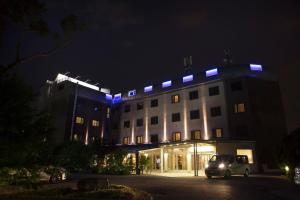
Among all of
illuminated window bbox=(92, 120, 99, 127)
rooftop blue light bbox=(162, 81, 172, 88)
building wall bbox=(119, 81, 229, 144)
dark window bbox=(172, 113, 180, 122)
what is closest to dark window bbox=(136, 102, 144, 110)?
building wall bbox=(119, 81, 229, 144)

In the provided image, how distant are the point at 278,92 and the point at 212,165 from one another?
19.3 meters

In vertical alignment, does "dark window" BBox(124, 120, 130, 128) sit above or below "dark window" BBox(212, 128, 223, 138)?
above

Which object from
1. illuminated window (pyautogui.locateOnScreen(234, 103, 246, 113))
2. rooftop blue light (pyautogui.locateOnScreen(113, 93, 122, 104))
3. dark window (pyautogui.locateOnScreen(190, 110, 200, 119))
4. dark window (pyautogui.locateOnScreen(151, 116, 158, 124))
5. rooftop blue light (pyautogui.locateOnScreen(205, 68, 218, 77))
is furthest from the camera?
rooftop blue light (pyautogui.locateOnScreen(113, 93, 122, 104))

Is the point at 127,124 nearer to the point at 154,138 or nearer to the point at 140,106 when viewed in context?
the point at 140,106

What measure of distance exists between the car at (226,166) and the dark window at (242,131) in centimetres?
958

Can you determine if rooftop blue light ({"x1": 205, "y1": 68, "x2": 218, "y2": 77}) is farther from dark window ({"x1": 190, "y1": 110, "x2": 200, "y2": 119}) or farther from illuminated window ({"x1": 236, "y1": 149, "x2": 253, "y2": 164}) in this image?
illuminated window ({"x1": 236, "y1": 149, "x2": 253, "y2": 164})

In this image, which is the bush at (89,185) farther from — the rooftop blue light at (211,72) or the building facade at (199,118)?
the rooftop blue light at (211,72)

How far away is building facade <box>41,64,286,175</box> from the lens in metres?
29.8

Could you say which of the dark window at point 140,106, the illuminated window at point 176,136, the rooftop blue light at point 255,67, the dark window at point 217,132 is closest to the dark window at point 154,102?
the dark window at point 140,106

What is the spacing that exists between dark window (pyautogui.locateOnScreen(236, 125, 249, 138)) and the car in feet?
31.4

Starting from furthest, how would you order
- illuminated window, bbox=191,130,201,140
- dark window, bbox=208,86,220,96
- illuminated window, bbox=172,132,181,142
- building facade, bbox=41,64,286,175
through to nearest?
illuminated window, bbox=172,132,181,142
illuminated window, bbox=191,130,201,140
dark window, bbox=208,86,220,96
building facade, bbox=41,64,286,175

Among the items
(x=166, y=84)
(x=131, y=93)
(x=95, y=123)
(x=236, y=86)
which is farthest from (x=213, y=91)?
(x=95, y=123)

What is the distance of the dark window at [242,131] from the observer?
30062 millimetres

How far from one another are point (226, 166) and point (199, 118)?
608 inches
